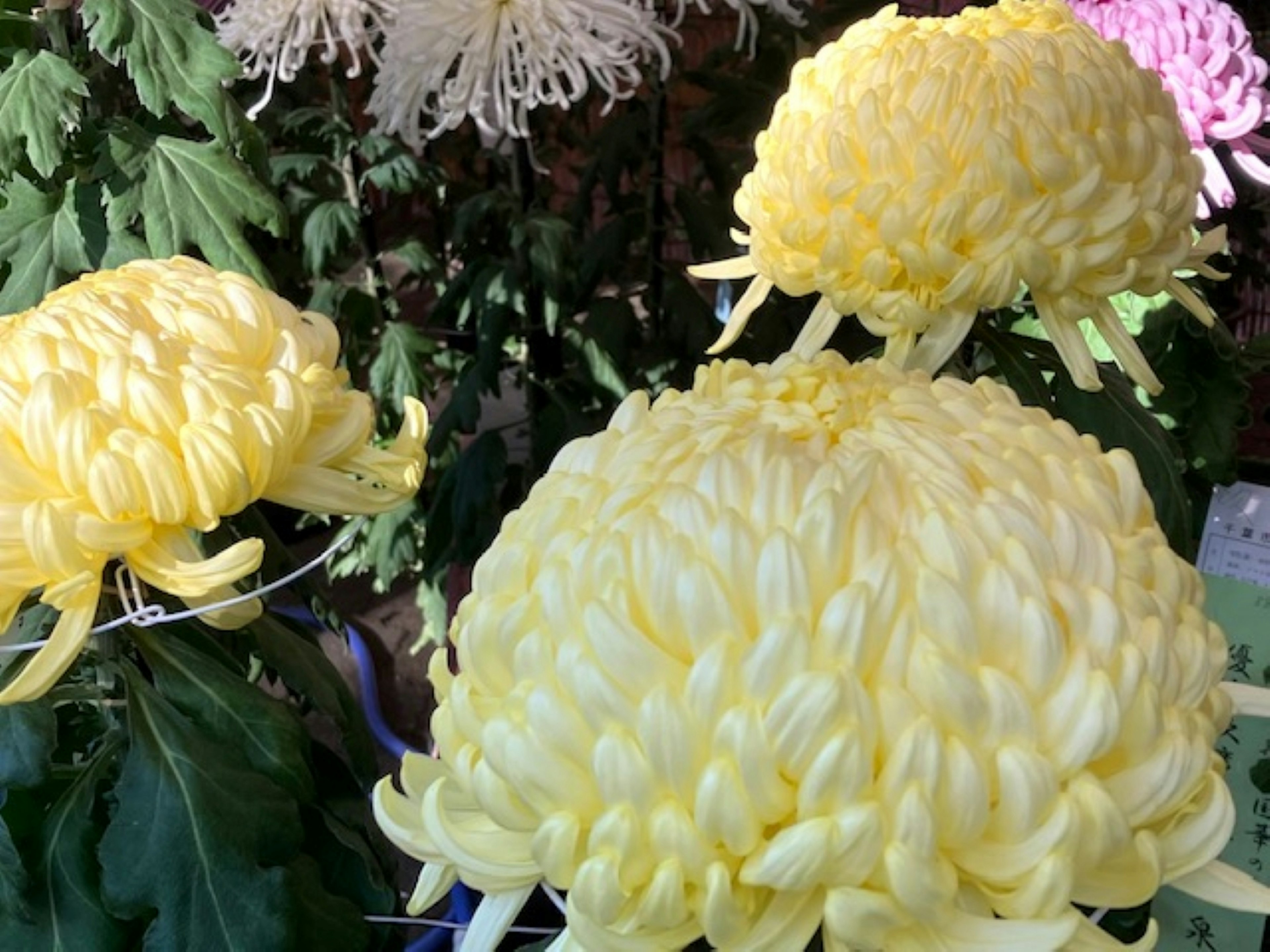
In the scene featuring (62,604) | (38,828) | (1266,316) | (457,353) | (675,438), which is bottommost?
(457,353)

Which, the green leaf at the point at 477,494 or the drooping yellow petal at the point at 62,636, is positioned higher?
the drooping yellow petal at the point at 62,636

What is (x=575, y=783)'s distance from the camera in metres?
0.38

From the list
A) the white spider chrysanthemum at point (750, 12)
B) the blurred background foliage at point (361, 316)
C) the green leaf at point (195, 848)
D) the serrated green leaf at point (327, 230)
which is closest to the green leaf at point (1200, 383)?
the blurred background foliage at point (361, 316)

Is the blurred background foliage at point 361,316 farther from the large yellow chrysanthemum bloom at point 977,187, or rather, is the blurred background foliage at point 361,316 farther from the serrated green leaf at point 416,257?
the large yellow chrysanthemum bloom at point 977,187

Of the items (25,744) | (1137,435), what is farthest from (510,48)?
(25,744)

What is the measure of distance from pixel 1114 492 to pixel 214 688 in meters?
0.51

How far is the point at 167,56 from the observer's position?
866 millimetres

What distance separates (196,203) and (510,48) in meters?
0.39

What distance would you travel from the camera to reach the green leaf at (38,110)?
2.71 feet

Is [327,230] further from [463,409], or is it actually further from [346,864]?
[346,864]

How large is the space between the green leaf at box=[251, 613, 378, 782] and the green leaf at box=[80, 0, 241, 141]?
365 mm

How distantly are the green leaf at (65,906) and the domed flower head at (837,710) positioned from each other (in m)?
0.33

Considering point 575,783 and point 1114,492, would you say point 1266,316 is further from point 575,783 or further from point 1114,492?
point 575,783

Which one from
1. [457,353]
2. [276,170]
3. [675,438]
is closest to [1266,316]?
[457,353]
